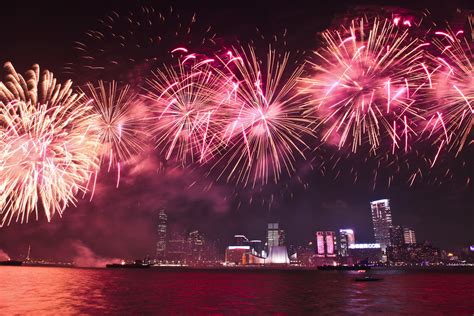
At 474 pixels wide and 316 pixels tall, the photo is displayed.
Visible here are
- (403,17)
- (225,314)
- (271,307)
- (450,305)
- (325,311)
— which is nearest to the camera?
(403,17)

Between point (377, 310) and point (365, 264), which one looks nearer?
point (377, 310)

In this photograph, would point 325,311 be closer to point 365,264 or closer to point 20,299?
point 20,299

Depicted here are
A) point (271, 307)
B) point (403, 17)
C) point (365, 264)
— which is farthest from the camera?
point (365, 264)

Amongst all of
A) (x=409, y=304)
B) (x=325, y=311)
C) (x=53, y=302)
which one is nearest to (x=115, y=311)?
(x=53, y=302)

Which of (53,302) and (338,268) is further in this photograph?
(338,268)

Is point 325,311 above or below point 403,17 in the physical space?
below

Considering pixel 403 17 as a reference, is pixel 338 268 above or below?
below

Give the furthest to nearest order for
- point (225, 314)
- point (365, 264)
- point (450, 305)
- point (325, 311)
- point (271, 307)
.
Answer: point (365, 264)
point (450, 305)
point (271, 307)
point (325, 311)
point (225, 314)

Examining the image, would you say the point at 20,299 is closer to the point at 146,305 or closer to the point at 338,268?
the point at 146,305

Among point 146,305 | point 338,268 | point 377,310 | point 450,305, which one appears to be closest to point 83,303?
point 146,305
